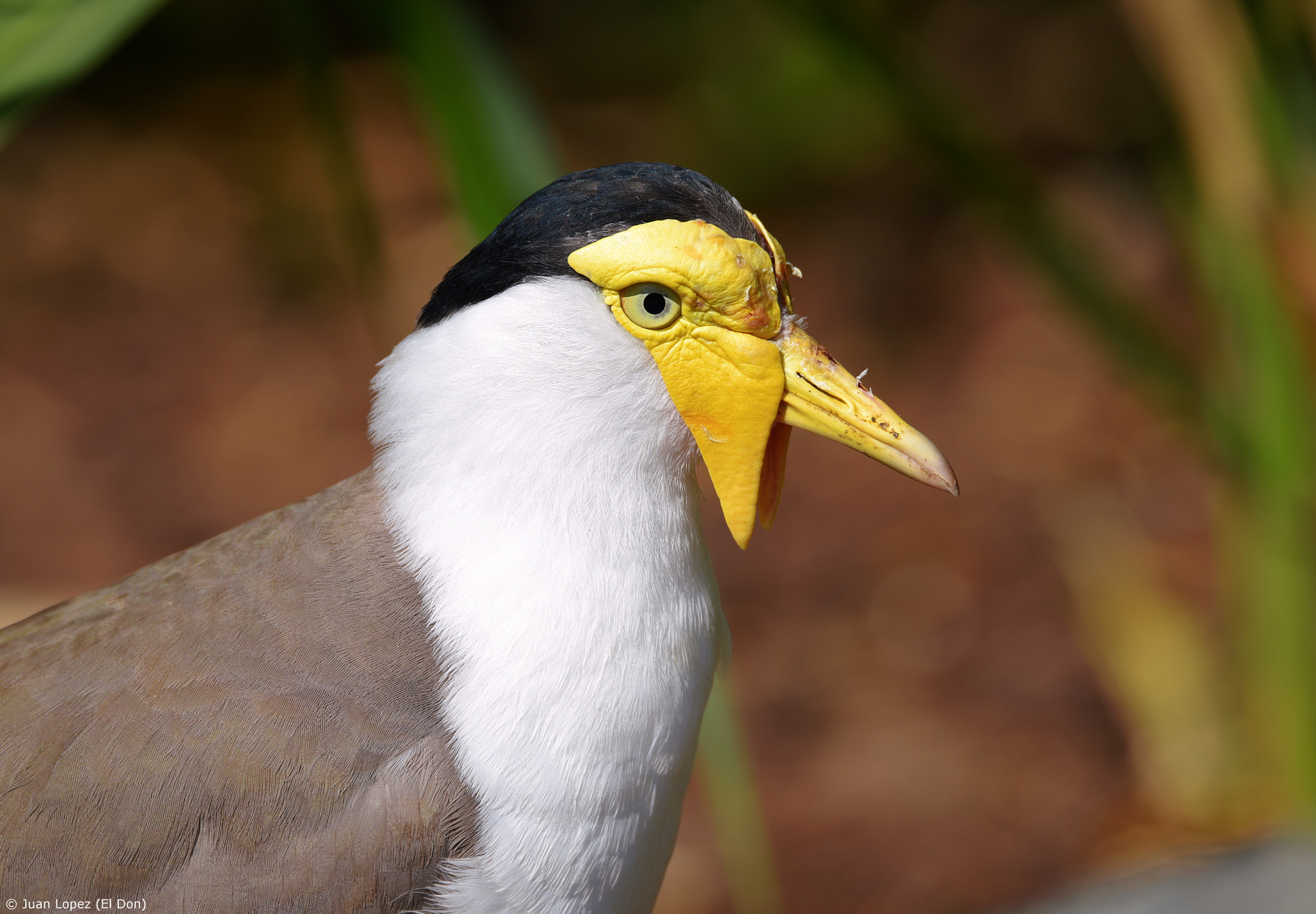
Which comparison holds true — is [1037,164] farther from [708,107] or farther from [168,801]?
[168,801]

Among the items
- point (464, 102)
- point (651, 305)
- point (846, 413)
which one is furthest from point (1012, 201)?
point (464, 102)

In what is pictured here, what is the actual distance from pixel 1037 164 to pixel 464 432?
4716 mm

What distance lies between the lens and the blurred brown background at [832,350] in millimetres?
3559

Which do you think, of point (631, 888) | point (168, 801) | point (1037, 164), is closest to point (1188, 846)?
point (631, 888)

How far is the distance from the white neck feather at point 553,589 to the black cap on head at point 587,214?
0.04m

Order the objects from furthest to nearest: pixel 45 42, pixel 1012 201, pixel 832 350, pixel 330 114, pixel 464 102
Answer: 1. pixel 832 350
2. pixel 1012 201
3. pixel 330 114
4. pixel 464 102
5. pixel 45 42

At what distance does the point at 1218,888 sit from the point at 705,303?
187 cm

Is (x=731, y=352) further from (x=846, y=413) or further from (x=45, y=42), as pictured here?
(x=45, y=42)

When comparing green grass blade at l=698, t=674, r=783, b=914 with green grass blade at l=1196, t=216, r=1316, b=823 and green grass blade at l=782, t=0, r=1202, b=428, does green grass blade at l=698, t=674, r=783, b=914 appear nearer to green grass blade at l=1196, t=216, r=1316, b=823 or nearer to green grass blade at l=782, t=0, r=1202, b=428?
green grass blade at l=782, t=0, r=1202, b=428

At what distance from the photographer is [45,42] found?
1252 mm

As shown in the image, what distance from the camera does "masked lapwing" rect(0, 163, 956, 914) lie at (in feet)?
4.75

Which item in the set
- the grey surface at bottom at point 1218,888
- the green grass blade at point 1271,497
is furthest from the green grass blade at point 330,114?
the grey surface at bottom at point 1218,888

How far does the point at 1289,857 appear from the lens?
96.3 inches

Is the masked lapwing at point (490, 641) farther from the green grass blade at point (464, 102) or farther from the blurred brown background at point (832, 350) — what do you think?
the blurred brown background at point (832, 350)
